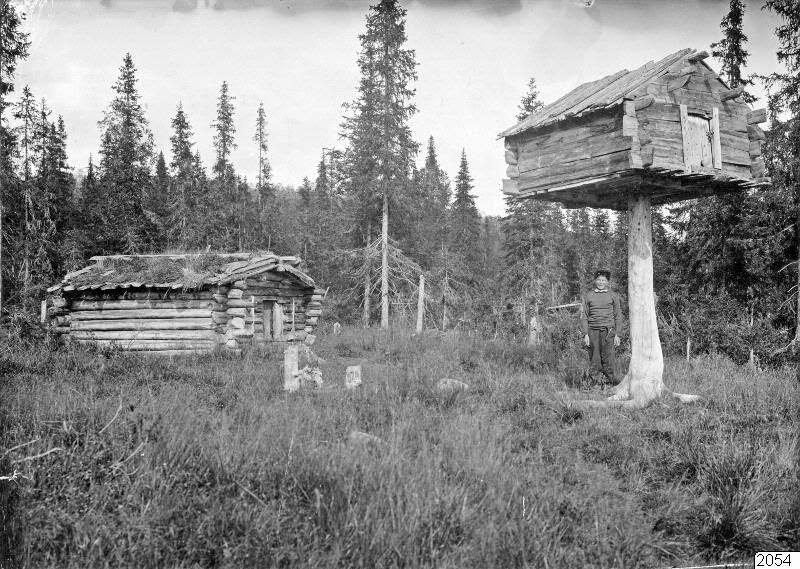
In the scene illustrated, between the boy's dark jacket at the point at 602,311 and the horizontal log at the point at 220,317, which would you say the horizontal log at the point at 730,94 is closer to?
the boy's dark jacket at the point at 602,311

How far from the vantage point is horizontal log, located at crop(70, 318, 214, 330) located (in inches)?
577

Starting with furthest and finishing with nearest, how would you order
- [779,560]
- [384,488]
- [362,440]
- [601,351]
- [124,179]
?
[124,179], [601,351], [362,440], [384,488], [779,560]

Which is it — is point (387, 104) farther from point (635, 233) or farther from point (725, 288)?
point (635, 233)

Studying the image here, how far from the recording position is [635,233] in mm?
8336

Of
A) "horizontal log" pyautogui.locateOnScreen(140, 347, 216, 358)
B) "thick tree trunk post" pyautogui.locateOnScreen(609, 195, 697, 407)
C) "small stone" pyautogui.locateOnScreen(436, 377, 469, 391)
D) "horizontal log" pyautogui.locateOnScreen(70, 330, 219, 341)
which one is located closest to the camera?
"small stone" pyautogui.locateOnScreen(436, 377, 469, 391)

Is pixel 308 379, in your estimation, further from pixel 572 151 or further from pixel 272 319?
pixel 272 319

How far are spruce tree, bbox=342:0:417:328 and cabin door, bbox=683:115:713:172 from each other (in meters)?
17.6

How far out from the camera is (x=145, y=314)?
14867mm

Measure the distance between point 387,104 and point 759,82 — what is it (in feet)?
48.4

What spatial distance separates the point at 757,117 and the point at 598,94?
2458mm

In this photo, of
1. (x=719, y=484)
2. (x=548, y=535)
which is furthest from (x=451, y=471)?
(x=719, y=484)

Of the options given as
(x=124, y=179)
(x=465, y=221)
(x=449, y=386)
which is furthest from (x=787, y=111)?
(x=124, y=179)

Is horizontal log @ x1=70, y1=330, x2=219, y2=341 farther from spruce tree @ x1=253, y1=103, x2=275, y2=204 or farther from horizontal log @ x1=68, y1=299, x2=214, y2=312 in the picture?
spruce tree @ x1=253, y1=103, x2=275, y2=204

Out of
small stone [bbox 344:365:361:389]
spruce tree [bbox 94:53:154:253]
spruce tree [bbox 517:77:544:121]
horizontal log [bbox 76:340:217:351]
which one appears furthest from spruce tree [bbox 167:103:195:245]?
small stone [bbox 344:365:361:389]
